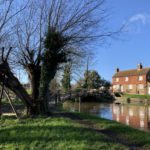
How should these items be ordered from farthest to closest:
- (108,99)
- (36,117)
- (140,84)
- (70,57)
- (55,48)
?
(140,84) → (108,99) → (70,57) → (55,48) → (36,117)

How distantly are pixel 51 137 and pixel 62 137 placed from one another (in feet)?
1.15

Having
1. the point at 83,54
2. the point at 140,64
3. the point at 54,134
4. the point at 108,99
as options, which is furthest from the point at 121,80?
the point at 54,134

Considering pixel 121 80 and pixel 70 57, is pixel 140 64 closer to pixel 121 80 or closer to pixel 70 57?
pixel 121 80

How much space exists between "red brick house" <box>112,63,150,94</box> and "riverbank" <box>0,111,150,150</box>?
66.7m

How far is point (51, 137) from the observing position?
9.95m

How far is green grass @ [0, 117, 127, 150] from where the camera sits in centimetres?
894

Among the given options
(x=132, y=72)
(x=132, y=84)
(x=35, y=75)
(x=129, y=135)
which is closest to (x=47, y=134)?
(x=129, y=135)

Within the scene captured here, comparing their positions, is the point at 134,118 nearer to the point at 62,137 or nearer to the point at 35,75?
Answer: the point at 35,75

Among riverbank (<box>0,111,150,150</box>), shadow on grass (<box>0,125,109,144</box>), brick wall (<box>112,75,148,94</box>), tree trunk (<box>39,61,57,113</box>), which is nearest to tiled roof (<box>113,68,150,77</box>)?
brick wall (<box>112,75,148,94</box>)

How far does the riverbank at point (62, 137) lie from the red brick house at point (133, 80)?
66696 mm

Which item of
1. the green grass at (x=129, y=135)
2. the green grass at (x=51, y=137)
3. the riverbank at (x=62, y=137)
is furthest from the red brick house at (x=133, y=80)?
the green grass at (x=51, y=137)

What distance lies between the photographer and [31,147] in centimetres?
909

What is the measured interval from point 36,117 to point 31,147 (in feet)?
17.2

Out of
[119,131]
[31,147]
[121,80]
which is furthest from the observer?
[121,80]
